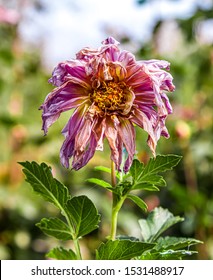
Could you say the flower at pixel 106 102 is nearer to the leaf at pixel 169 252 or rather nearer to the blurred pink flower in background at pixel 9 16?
the leaf at pixel 169 252

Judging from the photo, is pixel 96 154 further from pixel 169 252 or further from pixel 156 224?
pixel 169 252

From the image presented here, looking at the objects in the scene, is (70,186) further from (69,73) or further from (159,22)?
(69,73)

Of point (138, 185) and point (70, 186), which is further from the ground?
point (70, 186)

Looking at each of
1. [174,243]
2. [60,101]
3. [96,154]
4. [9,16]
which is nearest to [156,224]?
[174,243]

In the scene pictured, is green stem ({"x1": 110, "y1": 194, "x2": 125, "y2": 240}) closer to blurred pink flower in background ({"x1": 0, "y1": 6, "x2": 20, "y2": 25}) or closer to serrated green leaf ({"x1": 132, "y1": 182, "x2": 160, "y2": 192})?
serrated green leaf ({"x1": 132, "y1": 182, "x2": 160, "y2": 192})

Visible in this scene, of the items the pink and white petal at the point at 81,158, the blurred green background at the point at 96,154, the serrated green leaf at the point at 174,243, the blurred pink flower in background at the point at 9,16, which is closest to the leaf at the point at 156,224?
the serrated green leaf at the point at 174,243

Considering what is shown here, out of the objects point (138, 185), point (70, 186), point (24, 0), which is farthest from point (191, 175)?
point (138, 185)
